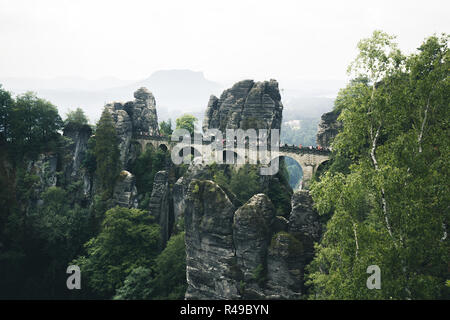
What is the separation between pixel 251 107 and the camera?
38.3 meters

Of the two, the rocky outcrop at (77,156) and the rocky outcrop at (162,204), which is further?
the rocky outcrop at (77,156)

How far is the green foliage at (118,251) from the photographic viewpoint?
2819 cm

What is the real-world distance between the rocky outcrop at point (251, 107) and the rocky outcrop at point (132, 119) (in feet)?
42.7

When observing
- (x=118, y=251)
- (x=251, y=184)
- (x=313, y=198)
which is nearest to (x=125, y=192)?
(x=118, y=251)

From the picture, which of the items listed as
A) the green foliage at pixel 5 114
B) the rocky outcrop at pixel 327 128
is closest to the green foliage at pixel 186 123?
the rocky outcrop at pixel 327 128

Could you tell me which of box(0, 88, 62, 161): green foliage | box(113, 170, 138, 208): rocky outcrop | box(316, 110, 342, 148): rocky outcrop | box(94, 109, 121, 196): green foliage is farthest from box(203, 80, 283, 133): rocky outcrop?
box(0, 88, 62, 161): green foliage

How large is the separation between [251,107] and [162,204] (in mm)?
16980

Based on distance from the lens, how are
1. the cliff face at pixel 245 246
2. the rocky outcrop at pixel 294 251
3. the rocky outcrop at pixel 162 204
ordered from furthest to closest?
1. the rocky outcrop at pixel 162 204
2. the cliff face at pixel 245 246
3. the rocky outcrop at pixel 294 251

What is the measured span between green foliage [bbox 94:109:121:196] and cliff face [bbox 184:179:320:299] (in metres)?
18.0

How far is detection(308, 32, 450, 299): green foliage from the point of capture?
31.9 feet

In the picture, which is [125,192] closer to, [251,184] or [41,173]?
[41,173]

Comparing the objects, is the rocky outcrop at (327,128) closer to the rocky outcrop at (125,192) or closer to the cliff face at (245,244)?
the cliff face at (245,244)
